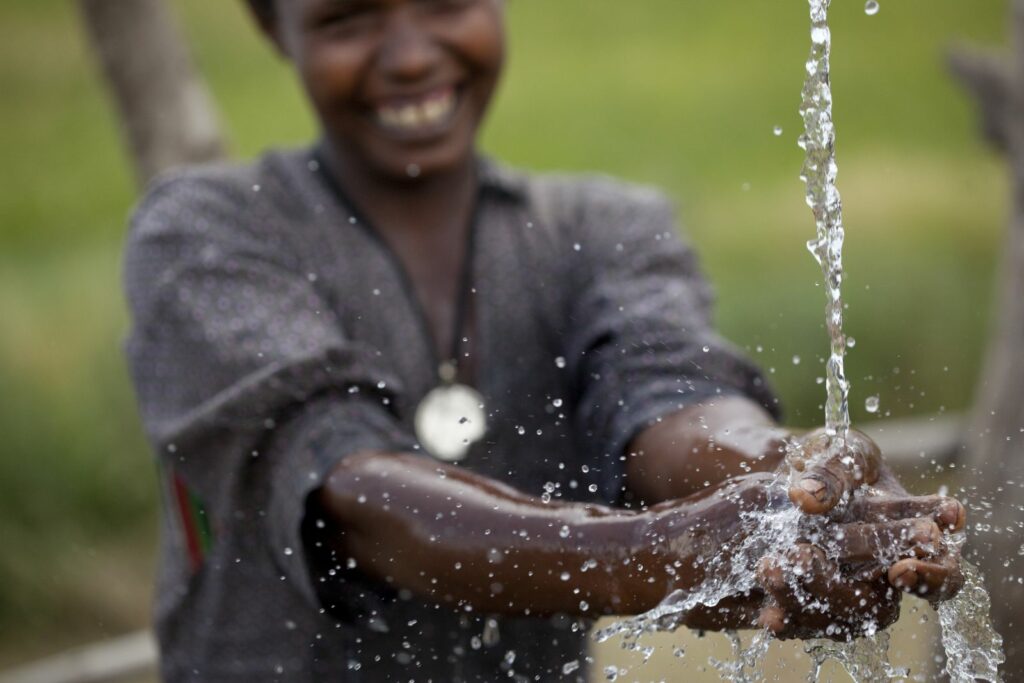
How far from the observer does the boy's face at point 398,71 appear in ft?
6.63

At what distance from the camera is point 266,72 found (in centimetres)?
649

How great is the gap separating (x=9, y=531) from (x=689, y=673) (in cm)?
176

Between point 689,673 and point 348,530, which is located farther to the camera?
point 689,673

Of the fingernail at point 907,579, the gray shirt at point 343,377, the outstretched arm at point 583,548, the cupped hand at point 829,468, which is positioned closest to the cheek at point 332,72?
the gray shirt at point 343,377

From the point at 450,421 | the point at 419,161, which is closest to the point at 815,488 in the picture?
the point at 450,421

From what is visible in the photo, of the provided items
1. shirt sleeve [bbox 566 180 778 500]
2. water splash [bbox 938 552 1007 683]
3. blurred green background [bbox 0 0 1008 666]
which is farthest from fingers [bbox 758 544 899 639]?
blurred green background [bbox 0 0 1008 666]

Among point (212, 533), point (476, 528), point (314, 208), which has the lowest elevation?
point (212, 533)

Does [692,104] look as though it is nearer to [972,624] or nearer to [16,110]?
[16,110]

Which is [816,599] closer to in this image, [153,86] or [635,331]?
[635,331]

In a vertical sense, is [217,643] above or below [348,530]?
below

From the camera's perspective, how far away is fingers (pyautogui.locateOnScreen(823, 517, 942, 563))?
4.28 feet

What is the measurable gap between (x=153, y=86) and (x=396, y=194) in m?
1.13

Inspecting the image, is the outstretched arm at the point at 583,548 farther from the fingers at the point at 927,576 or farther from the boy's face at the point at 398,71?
the boy's face at the point at 398,71

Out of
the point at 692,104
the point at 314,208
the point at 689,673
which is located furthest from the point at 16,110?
the point at 314,208
